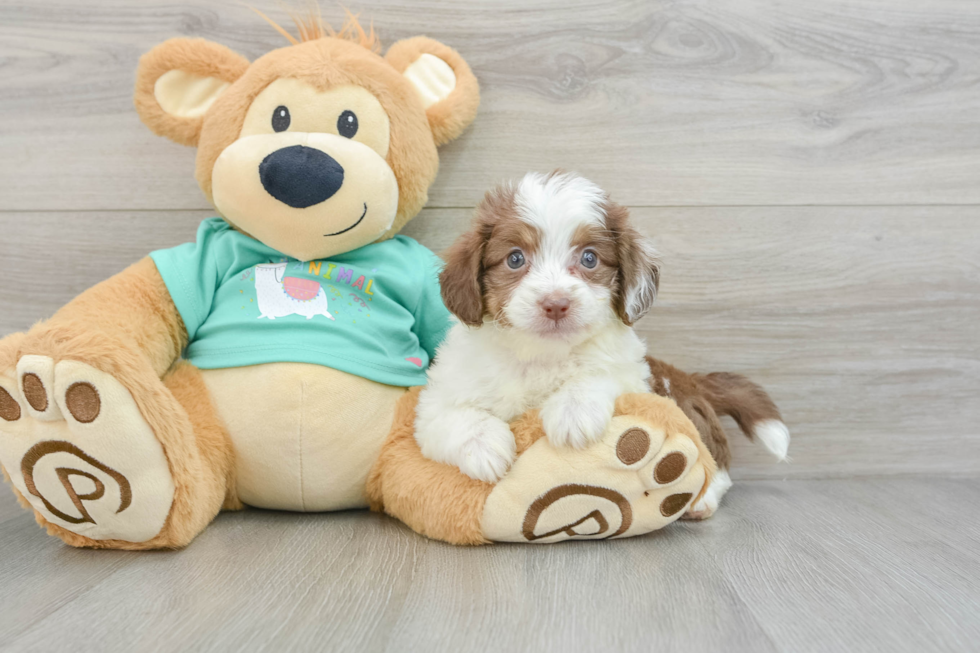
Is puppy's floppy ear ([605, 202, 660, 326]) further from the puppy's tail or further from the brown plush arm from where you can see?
the brown plush arm

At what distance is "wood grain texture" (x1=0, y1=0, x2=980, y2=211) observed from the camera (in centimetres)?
180

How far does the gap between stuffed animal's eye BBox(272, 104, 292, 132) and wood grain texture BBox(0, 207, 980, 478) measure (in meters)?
0.46

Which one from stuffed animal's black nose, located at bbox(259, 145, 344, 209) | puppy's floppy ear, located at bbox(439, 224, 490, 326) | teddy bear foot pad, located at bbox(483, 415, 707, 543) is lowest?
teddy bear foot pad, located at bbox(483, 415, 707, 543)

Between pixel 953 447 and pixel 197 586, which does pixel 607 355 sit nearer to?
pixel 197 586

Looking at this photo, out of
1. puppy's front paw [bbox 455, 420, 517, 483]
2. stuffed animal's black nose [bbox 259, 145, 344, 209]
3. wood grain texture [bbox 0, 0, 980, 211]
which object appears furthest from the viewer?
wood grain texture [bbox 0, 0, 980, 211]

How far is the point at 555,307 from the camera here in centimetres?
123

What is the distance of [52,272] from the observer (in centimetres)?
185

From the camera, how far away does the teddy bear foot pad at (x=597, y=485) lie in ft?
4.18

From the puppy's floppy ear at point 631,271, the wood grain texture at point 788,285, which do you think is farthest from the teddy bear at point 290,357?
the wood grain texture at point 788,285

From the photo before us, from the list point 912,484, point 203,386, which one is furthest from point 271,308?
point 912,484

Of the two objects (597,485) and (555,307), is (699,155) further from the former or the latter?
(597,485)

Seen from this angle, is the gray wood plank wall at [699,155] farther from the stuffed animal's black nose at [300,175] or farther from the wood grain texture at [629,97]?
the stuffed animal's black nose at [300,175]

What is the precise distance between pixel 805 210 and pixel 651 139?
0.47 meters

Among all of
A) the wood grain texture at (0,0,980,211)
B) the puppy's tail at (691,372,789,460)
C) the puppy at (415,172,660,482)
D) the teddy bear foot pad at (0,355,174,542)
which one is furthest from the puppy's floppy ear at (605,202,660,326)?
the teddy bear foot pad at (0,355,174,542)
